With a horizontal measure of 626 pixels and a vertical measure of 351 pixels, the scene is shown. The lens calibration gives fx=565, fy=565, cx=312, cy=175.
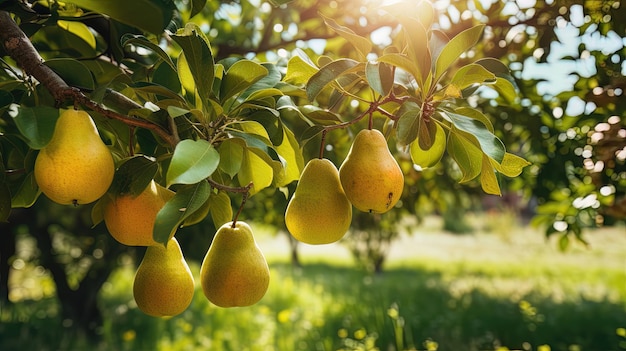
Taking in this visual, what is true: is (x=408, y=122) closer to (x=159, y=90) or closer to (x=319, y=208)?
(x=319, y=208)

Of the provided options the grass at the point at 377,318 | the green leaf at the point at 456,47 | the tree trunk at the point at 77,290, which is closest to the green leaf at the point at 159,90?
the green leaf at the point at 456,47

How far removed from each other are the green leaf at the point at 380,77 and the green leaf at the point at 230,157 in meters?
0.20

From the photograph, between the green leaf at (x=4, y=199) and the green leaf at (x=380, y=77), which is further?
the green leaf at (x=4, y=199)

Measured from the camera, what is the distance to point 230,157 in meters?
0.76

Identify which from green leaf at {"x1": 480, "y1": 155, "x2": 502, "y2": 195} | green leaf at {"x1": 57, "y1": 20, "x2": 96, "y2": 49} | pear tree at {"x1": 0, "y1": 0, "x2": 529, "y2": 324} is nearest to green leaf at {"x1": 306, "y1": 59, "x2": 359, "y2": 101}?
pear tree at {"x1": 0, "y1": 0, "x2": 529, "y2": 324}

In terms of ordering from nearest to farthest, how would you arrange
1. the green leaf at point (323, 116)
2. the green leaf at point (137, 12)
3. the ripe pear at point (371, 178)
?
the green leaf at point (137, 12) → the ripe pear at point (371, 178) → the green leaf at point (323, 116)

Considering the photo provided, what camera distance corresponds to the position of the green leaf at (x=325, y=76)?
67cm

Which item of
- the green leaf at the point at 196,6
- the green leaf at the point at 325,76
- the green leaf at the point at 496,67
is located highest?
the green leaf at the point at 496,67

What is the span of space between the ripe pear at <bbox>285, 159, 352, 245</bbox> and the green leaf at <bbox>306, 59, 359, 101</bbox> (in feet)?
0.49

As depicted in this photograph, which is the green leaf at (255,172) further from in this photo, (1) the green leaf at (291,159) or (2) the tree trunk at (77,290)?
(2) the tree trunk at (77,290)

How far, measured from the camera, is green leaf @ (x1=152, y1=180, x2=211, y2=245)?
586 millimetres

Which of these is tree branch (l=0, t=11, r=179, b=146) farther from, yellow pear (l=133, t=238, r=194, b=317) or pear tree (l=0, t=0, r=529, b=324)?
yellow pear (l=133, t=238, r=194, b=317)

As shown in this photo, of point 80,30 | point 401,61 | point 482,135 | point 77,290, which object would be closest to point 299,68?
point 401,61

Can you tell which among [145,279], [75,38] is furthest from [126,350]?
[145,279]
